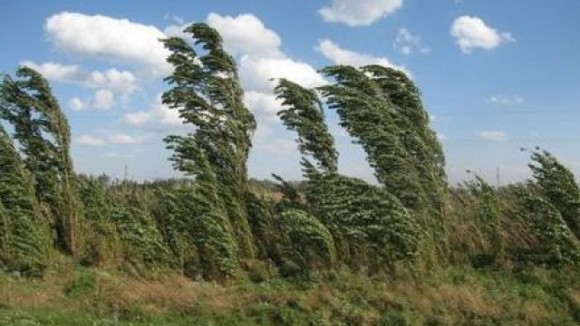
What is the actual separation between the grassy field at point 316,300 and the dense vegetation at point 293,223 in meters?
0.05

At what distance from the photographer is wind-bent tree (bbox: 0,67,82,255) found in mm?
22344

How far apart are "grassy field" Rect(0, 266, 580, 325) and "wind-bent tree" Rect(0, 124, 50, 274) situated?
171 centimetres

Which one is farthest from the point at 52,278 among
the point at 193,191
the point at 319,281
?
the point at 319,281

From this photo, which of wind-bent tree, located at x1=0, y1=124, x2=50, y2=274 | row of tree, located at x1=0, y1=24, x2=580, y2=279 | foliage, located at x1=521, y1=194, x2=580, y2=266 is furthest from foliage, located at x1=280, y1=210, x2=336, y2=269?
wind-bent tree, located at x1=0, y1=124, x2=50, y2=274

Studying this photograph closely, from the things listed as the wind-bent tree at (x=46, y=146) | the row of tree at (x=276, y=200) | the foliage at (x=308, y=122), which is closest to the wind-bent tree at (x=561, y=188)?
the row of tree at (x=276, y=200)

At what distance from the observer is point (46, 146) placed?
22.4 meters

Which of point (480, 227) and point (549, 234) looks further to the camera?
point (480, 227)

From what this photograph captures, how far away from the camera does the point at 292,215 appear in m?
19.5

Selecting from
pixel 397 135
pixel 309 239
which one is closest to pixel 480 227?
pixel 397 135

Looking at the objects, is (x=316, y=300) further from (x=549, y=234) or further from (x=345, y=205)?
(x=549, y=234)

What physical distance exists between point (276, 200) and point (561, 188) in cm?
755

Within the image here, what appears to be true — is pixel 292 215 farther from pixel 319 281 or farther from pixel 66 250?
pixel 66 250

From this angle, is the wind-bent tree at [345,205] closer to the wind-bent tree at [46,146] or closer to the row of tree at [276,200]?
the row of tree at [276,200]

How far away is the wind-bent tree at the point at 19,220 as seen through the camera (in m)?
20.7
